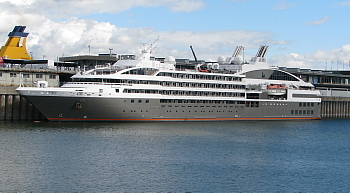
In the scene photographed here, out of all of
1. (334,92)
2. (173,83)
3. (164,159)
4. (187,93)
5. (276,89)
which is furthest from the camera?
(334,92)

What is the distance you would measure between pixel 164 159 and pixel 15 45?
61.3 meters

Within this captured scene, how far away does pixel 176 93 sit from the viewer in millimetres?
71812

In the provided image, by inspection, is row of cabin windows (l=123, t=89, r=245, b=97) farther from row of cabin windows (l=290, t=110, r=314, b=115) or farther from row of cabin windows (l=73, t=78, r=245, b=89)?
row of cabin windows (l=290, t=110, r=314, b=115)

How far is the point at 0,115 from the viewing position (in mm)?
65750

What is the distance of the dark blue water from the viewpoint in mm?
33031

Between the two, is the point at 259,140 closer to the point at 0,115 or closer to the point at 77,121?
the point at 77,121

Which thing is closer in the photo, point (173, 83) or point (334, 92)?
point (173, 83)

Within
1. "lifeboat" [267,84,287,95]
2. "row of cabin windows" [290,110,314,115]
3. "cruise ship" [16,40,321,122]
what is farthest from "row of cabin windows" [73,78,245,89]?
"row of cabin windows" [290,110,314,115]

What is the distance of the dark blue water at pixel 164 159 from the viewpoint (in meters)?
33.0

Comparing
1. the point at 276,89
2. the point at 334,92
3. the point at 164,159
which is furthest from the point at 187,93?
the point at 334,92

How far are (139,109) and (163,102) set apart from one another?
15.2 feet

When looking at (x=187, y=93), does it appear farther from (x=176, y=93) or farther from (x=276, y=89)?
(x=276, y=89)

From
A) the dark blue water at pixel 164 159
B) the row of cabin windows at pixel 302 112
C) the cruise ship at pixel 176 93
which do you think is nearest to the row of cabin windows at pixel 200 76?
the cruise ship at pixel 176 93

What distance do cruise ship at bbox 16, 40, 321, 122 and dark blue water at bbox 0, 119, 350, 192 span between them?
358cm
